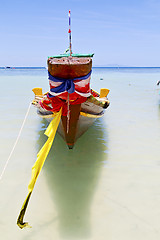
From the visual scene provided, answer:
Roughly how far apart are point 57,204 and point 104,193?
0.89 metres

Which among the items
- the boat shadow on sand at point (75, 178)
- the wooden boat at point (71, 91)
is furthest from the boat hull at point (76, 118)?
the boat shadow on sand at point (75, 178)

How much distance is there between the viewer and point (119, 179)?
3977mm

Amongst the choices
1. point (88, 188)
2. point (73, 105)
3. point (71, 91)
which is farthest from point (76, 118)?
point (88, 188)

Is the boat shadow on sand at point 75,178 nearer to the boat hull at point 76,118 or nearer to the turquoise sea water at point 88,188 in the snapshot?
the turquoise sea water at point 88,188

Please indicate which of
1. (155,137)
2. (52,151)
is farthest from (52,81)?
(155,137)

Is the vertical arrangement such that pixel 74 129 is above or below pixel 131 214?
above

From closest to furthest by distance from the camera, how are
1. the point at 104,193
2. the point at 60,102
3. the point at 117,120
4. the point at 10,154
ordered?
the point at 104,193 < the point at 60,102 < the point at 10,154 < the point at 117,120

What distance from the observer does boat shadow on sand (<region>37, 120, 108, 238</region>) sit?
2.96 m

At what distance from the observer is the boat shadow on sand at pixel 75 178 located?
2959 mm

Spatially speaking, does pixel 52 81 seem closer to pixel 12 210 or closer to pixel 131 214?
pixel 12 210

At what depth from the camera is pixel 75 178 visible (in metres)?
3.93

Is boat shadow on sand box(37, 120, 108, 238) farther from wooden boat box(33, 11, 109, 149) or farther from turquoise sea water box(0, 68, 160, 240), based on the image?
wooden boat box(33, 11, 109, 149)

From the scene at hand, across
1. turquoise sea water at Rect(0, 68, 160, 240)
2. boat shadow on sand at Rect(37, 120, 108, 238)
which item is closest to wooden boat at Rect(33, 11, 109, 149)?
boat shadow on sand at Rect(37, 120, 108, 238)

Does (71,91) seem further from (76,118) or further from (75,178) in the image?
(75,178)
